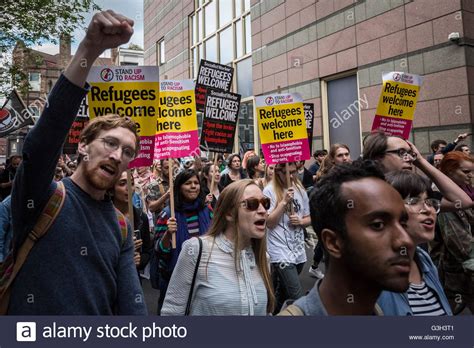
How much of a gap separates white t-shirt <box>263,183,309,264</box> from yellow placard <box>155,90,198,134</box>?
1265 millimetres

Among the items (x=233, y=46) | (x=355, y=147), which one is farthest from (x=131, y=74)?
(x=233, y=46)

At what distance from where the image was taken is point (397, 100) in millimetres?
5086

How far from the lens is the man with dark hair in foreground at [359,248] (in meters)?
1.34

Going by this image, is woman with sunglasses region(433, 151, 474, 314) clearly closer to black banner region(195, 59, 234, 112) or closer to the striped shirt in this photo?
the striped shirt

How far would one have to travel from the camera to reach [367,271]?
134 centimetres

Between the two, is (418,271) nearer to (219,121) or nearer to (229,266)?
(229,266)

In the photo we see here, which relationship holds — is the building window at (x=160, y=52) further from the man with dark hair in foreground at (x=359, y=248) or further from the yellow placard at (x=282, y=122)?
the man with dark hair in foreground at (x=359, y=248)

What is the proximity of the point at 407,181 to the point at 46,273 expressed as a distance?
1.95 metres

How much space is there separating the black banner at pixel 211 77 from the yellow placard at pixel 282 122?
2.43 m

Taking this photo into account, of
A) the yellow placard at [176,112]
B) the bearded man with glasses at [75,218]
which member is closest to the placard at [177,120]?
the yellow placard at [176,112]

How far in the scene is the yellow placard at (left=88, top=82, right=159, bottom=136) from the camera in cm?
352

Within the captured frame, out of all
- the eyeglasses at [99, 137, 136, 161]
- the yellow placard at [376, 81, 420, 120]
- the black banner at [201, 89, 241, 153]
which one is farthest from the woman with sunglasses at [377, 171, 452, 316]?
the black banner at [201, 89, 241, 153]

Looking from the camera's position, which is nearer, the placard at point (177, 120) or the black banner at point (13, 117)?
the placard at point (177, 120)

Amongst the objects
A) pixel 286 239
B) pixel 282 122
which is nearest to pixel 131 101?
pixel 286 239
